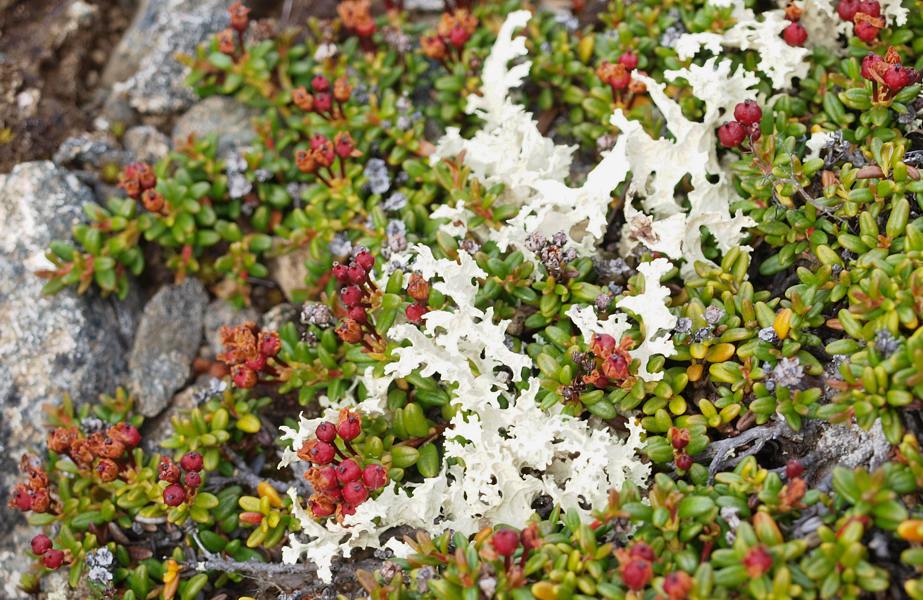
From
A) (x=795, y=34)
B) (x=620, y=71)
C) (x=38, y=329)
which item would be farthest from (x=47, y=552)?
(x=795, y=34)

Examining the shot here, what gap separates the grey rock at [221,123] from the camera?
5.10m

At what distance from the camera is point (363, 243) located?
429 cm

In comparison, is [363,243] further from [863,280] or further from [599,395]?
[863,280]

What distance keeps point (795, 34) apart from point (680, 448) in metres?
2.09

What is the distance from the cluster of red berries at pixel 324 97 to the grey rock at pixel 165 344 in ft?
3.89

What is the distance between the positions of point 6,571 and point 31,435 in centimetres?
66

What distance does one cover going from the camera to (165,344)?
15.2 feet

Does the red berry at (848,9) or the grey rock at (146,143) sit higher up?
the red berry at (848,9)

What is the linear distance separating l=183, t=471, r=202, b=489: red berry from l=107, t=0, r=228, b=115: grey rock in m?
2.51

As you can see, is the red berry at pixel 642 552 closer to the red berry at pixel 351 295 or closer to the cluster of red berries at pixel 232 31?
the red berry at pixel 351 295

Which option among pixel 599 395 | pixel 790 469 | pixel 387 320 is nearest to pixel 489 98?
pixel 387 320

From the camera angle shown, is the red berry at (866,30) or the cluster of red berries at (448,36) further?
the cluster of red berries at (448,36)

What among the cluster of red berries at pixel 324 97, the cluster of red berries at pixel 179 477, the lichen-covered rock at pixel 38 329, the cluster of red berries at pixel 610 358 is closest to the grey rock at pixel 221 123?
the cluster of red berries at pixel 324 97

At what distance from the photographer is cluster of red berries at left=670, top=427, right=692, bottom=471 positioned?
3.33m
